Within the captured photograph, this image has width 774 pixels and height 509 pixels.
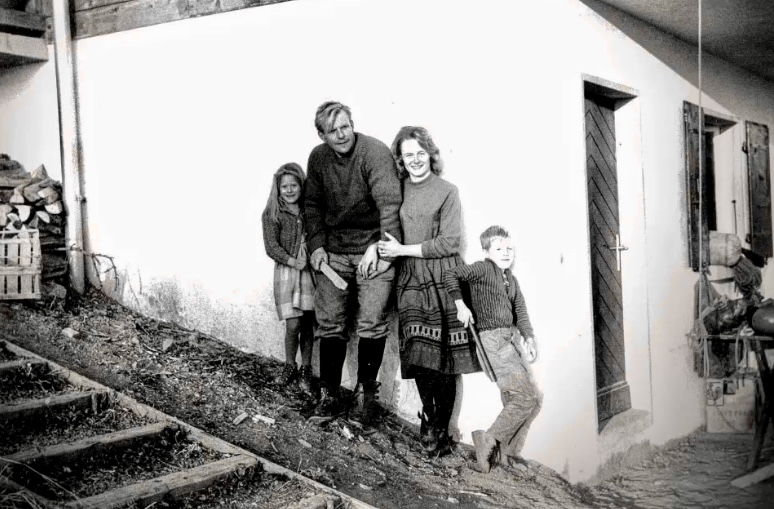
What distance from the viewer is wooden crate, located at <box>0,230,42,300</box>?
313cm

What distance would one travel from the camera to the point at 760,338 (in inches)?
76.6

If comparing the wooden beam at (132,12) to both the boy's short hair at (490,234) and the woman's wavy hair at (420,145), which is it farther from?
the boy's short hair at (490,234)

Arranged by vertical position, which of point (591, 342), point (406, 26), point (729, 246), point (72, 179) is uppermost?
point (406, 26)

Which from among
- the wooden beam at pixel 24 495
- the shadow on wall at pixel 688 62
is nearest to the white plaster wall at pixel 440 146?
the shadow on wall at pixel 688 62

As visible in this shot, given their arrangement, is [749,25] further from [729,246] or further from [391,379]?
[391,379]

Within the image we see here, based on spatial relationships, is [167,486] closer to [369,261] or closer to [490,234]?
[369,261]

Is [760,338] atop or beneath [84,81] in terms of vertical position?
beneath

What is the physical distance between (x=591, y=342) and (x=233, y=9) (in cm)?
190

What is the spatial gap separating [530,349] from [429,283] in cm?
46

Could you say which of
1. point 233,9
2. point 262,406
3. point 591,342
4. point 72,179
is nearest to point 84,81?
point 72,179

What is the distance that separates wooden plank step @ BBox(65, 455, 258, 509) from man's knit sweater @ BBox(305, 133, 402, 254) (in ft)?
2.71

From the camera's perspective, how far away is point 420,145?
269cm

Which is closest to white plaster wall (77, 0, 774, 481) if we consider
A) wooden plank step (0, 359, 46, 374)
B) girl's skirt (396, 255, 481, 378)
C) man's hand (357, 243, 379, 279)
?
girl's skirt (396, 255, 481, 378)

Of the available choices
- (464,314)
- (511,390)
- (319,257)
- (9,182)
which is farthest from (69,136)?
(511,390)
